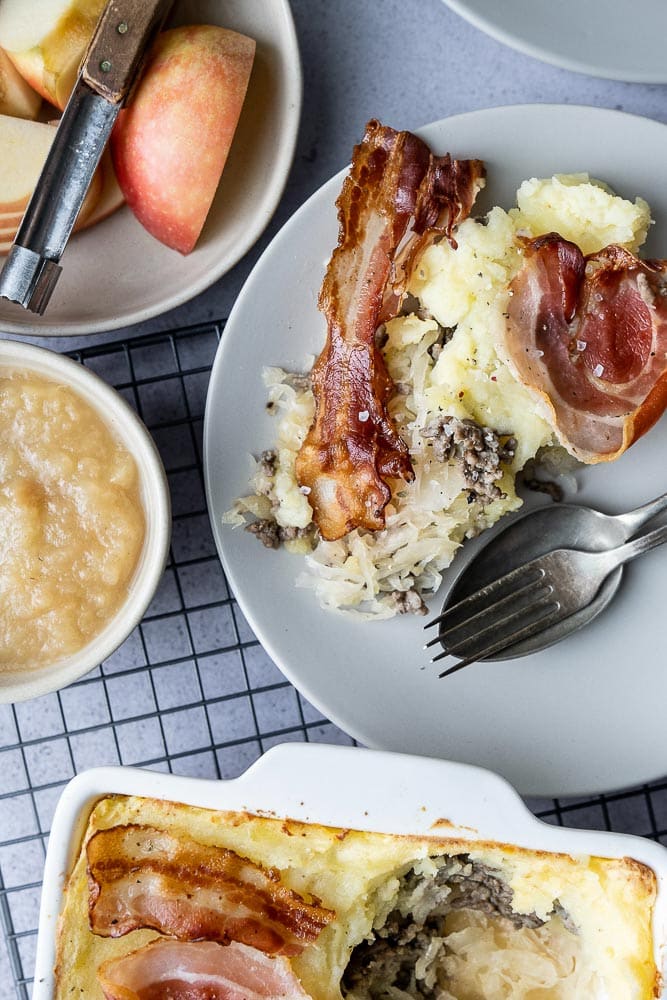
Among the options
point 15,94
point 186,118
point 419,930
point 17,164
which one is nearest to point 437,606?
point 419,930

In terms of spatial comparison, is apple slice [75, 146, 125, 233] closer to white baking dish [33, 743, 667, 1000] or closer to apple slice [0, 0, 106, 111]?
apple slice [0, 0, 106, 111]

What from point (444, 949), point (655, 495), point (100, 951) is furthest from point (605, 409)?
point (100, 951)

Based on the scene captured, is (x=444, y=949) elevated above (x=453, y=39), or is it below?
below

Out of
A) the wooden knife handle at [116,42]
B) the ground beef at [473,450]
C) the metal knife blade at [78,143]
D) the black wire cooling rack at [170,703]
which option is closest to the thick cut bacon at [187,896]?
the black wire cooling rack at [170,703]

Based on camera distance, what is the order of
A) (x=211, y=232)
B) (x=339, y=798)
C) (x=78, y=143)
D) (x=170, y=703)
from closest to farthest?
(x=339, y=798) → (x=78, y=143) → (x=211, y=232) → (x=170, y=703)

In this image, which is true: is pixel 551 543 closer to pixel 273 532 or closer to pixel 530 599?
pixel 530 599

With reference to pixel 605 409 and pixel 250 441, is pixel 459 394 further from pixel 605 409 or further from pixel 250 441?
pixel 250 441

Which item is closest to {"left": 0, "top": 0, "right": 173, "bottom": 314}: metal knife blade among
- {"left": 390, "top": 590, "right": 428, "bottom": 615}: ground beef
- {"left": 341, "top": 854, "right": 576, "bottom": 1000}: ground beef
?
{"left": 390, "top": 590, "right": 428, "bottom": 615}: ground beef
